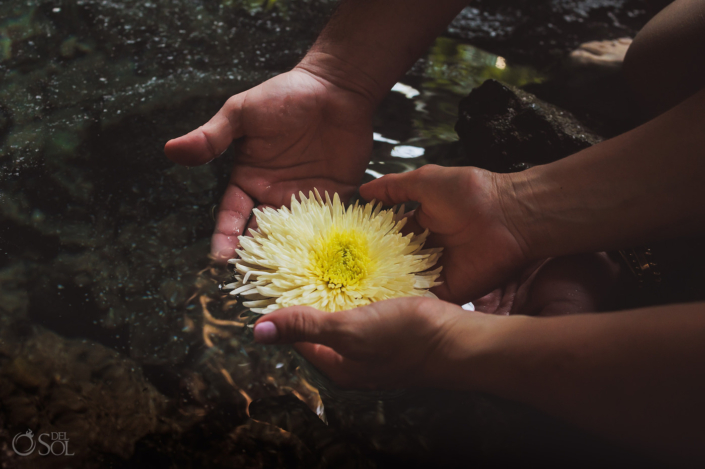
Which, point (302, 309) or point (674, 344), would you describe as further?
point (302, 309)

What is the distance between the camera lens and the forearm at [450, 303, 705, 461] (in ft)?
3.11

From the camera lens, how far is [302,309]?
1.09 metres

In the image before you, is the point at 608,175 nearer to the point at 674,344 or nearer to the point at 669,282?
the point at 669,282

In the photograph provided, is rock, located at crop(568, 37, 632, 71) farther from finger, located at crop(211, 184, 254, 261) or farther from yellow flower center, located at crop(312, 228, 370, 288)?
finger, located at crop(211, 184, 254, 261)

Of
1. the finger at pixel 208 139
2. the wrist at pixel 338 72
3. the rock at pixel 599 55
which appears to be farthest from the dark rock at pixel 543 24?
the finger at pixel 208 139

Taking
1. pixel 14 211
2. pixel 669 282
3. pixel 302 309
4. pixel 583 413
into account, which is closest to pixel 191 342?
pixel 302 309

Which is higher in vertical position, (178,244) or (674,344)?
(674,344)

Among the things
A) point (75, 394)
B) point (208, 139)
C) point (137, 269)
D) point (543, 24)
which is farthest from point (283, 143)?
point (543, 24)

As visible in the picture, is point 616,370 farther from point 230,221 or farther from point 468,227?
point 230,221

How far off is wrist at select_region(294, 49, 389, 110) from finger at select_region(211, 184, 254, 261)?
642 millimetres

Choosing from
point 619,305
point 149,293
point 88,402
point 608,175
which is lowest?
point 88,402

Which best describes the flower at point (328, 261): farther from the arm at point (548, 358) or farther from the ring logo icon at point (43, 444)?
the ring logo icon at point (43, 444)

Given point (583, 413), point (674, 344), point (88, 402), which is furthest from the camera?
point (88, 402)

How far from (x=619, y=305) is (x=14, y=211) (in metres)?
2.29
